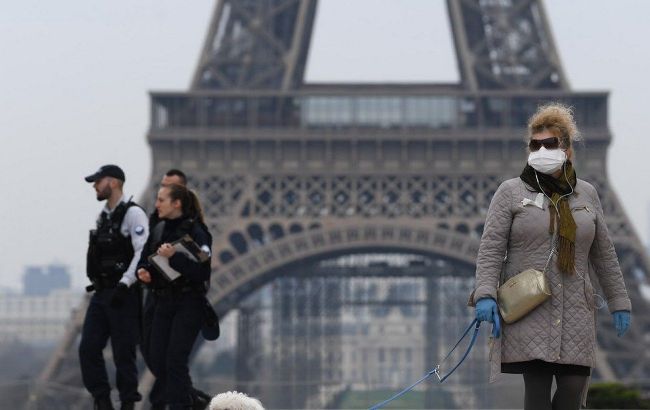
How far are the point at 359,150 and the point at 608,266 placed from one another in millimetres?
36945

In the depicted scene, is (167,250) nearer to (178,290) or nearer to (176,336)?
(178,290)

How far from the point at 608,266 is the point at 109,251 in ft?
15.7

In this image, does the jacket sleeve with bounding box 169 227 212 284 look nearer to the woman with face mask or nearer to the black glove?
the black glove

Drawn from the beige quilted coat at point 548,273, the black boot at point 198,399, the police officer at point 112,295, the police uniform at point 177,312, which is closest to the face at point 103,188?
the police officer at point 112,295

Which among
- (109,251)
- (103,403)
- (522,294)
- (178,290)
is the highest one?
(109,251)

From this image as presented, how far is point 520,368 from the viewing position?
8.71 meters

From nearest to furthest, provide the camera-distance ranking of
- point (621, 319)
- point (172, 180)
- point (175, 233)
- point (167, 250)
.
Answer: point (621, 319)
point (167, 250)
point (175, 233)
point (172, 180)

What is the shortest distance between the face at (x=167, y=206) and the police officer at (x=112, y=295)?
36 centimetres

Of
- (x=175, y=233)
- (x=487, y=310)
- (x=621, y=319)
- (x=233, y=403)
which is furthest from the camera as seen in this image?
(x=175, y=233)

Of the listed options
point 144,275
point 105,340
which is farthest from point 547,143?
point 105,340

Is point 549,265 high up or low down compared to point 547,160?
down

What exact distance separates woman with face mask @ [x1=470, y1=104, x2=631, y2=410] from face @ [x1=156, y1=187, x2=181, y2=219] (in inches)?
152

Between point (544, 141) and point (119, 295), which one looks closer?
point (544, 141)

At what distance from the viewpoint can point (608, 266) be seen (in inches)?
352
